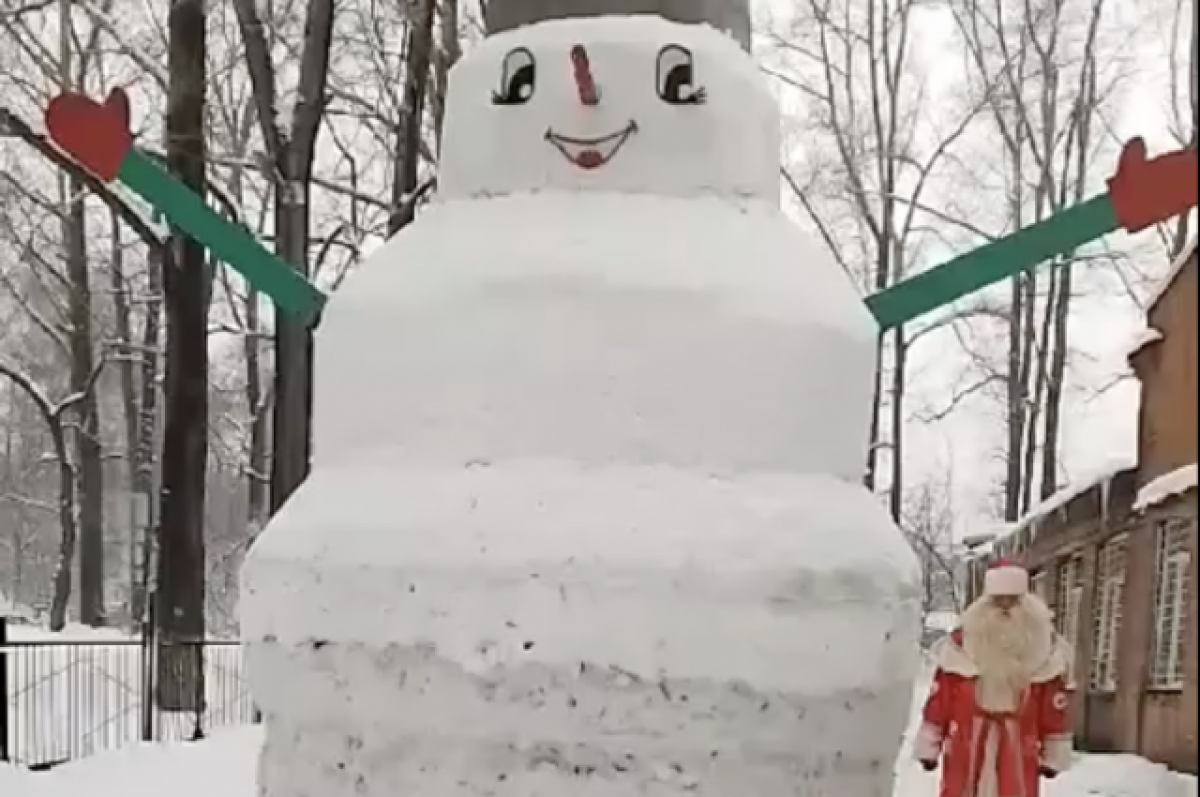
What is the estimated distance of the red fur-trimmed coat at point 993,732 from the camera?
5473 millimetres

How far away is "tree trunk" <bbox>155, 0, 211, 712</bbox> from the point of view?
13367 millimetres

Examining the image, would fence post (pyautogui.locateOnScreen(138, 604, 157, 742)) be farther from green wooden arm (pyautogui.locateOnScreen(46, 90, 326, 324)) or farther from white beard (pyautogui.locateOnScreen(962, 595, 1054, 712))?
white beard (pyautogui.locateOnScreen(962, 595, 1054, 712))

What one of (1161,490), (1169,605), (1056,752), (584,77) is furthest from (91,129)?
(1169,605)

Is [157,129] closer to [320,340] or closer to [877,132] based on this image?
[877,132]

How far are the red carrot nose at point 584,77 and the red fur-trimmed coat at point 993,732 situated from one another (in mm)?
2228

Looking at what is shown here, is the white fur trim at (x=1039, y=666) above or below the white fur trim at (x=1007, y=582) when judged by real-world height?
below

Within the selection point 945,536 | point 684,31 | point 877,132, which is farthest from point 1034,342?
point 945,536

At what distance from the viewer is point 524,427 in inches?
178

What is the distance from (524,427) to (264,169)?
10.7 meters

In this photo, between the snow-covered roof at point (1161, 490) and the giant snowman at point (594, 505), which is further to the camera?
the snow-covered roof at point (1161, 490)

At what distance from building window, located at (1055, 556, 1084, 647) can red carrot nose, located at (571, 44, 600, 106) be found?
8.40 m

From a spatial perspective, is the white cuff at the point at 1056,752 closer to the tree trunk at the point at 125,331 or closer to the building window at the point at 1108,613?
the building window at the point at 1108,613

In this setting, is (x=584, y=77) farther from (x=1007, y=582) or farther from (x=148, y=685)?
(x=148, y=685)

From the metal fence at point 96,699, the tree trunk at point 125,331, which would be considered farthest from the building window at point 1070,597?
the tree trunk at point 125,331
